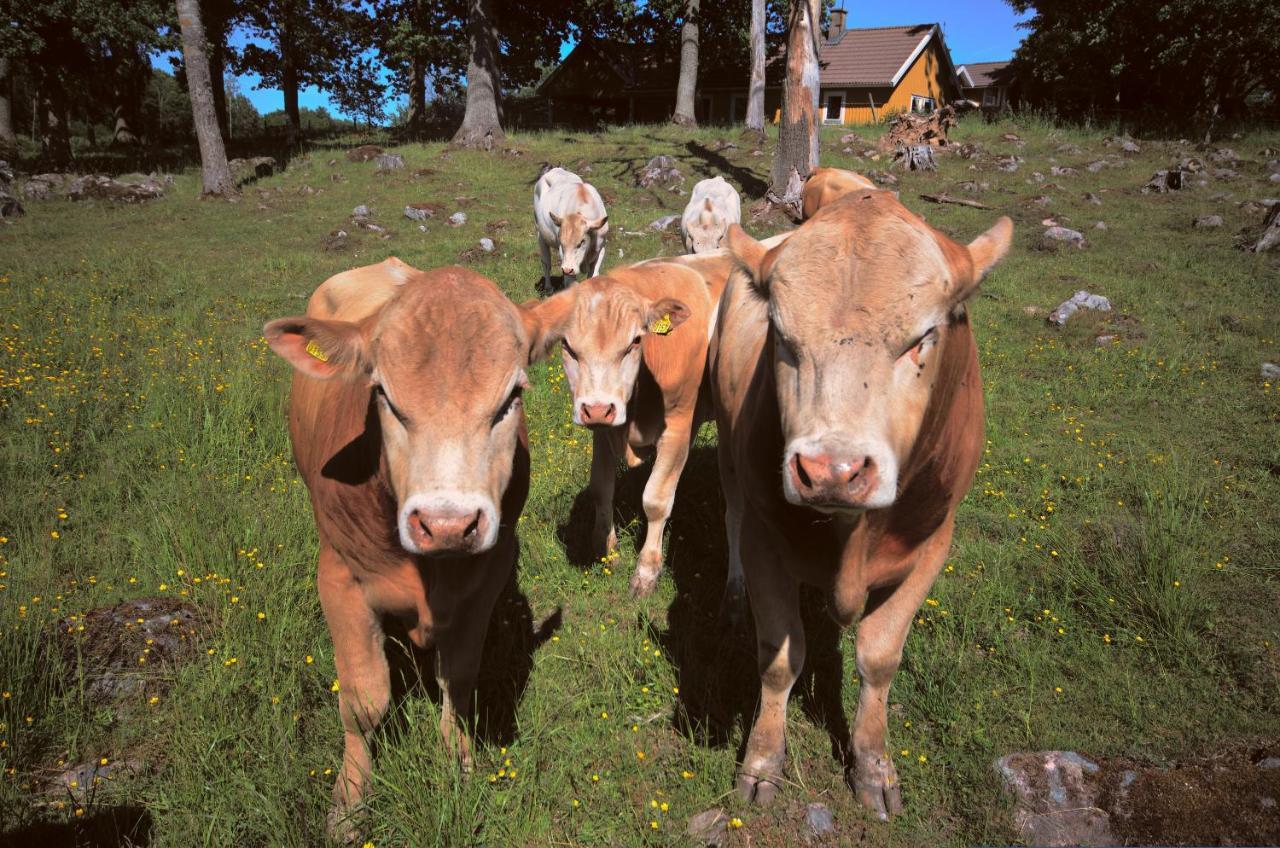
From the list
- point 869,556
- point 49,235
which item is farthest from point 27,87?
point 869,556

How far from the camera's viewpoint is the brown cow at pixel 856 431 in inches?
78.0

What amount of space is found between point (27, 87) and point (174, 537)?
64.2 m

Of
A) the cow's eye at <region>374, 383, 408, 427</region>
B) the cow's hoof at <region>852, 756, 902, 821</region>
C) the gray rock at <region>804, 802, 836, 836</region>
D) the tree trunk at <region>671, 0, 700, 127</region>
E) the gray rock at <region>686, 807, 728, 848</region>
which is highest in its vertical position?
the tree trunk at <region>671, 0, 700, 127</region>

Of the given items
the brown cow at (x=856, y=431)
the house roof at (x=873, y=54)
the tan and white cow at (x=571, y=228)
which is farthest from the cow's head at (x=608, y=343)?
the house roof at (x=873, y=54)

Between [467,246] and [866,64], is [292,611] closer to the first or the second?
[467,246]

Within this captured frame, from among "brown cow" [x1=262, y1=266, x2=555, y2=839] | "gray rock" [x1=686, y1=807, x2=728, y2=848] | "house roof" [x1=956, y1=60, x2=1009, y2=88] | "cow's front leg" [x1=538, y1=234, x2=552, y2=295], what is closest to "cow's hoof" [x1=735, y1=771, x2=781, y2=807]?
"gray rock" [x1=686, y1=807, x2=728, y2=848]

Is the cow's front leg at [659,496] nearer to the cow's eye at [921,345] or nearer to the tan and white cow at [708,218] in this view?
the cow's eye at [921,345]

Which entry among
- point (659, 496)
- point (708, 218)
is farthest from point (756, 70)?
point (659, 496)

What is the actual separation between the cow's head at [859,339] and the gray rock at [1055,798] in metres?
1.69

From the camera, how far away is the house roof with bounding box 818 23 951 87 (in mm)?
38250

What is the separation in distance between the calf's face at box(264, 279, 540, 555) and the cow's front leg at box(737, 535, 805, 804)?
128cm

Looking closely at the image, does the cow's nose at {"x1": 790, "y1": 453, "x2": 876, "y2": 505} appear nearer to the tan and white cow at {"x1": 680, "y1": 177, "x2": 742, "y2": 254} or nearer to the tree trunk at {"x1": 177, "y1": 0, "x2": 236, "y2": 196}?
the tan and white cow at {"x1": 680, "y1": 177, "x2": 742, "y2": 254}

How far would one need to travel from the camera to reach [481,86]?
80.9ft

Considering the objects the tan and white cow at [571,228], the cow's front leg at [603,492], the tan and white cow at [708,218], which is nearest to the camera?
the cow's front leg at [603,492]
